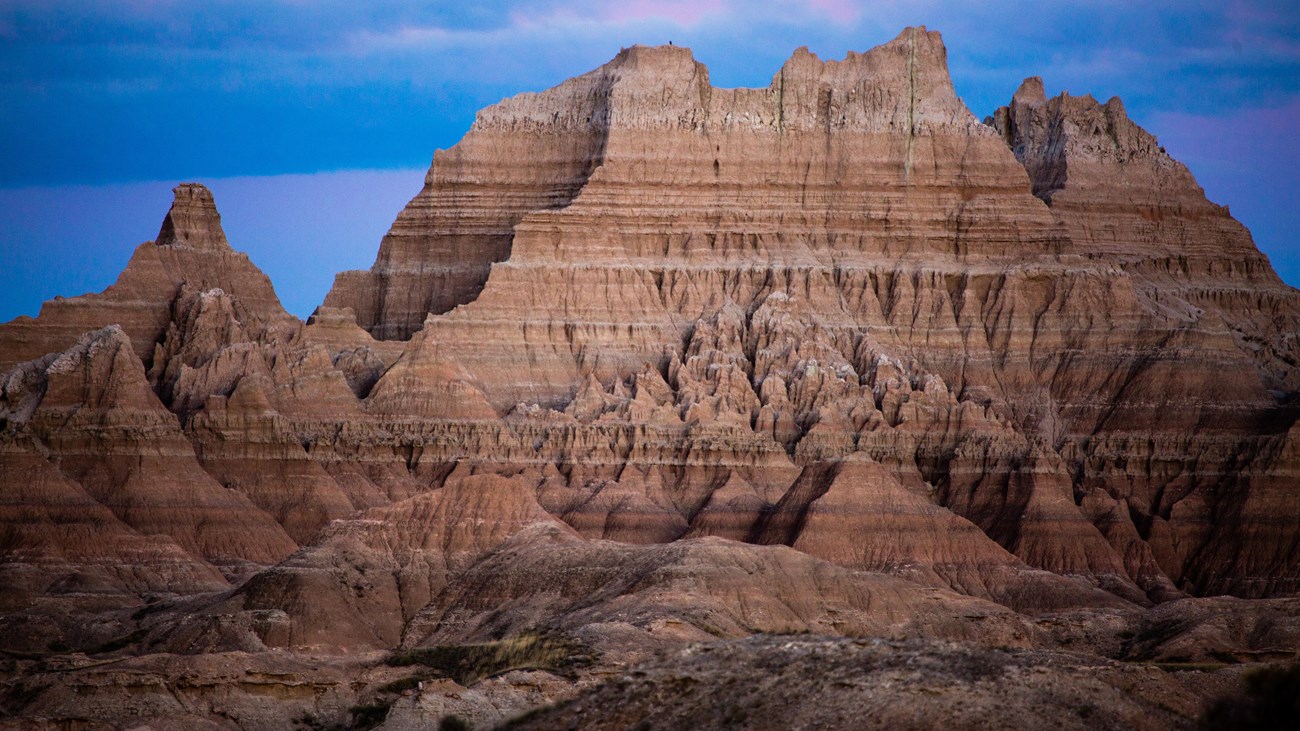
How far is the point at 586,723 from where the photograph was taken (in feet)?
244

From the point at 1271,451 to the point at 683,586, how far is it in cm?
4638

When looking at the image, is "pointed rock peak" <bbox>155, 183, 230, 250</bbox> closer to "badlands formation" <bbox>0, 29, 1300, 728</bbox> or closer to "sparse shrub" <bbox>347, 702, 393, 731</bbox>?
"badlands formation" <bbox>0, 29, 1300, 728</bbox>

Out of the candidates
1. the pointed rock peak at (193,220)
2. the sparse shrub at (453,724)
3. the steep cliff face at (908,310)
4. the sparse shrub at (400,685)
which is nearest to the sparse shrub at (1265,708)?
the sparse shrub at (453,724)

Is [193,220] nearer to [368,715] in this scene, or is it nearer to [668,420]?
[668,420]

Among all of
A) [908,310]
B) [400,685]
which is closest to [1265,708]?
[400,685]

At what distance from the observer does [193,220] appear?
168 meters

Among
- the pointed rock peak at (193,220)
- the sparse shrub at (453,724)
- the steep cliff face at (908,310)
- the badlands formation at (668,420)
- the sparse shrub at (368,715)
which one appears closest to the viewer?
the sparse shrub at (453,724)

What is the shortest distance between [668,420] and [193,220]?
104 feet

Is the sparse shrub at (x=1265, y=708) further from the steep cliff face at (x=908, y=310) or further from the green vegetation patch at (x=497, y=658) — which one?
the steep cliff face at (x=908, y=310)

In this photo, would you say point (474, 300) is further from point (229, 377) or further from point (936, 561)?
point (936, 561)

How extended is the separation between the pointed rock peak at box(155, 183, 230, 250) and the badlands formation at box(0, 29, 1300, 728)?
0.20 meters

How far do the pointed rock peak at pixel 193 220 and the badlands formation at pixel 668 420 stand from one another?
0.20m

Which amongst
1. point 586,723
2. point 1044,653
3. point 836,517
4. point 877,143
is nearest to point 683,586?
point 836,517

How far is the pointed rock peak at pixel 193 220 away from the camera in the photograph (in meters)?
168
